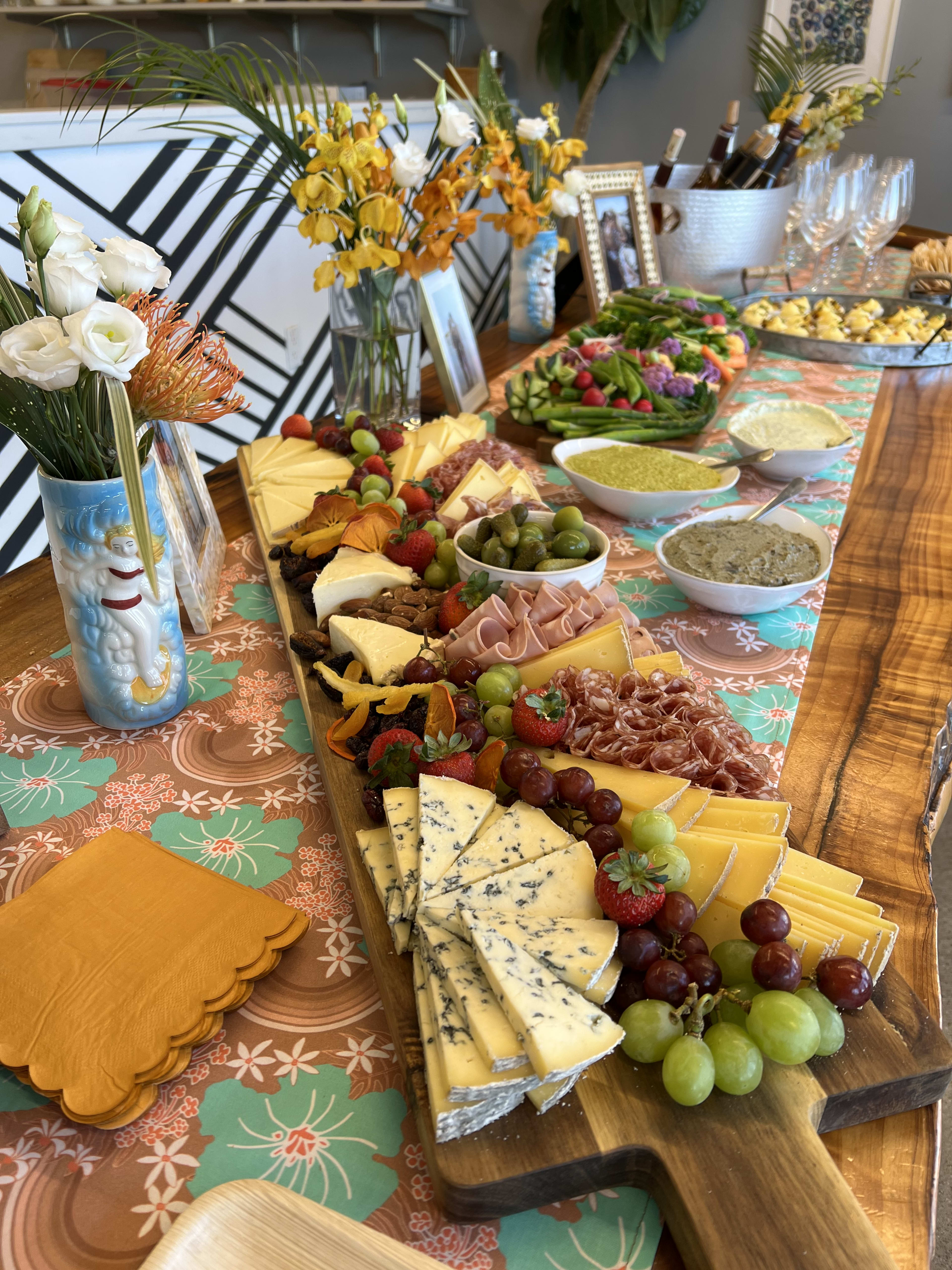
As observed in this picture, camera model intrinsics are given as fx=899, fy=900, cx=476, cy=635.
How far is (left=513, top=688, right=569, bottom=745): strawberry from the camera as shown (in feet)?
3.51

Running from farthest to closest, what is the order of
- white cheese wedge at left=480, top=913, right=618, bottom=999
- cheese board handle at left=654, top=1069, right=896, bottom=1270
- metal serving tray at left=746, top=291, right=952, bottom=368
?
metal serving tray at left=746, top=291, right=952, bottom=368
white cheese wedge at left=480, top=913, right=618, bottom=999
cheese board handle at left=654, top=1069, right=896, bottom=1270

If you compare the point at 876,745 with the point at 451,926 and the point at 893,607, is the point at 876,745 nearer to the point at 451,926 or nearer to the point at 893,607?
the point at 893,607

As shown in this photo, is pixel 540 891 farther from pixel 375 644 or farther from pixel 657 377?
pixel 657 377

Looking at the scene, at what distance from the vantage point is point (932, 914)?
101 cm

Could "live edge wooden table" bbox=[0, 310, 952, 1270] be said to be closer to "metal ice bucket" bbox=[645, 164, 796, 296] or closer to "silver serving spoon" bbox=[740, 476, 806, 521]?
"silver serving spoon" bbox=[740, 476, 806, 521]

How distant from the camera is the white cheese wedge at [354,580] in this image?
142 centimetres

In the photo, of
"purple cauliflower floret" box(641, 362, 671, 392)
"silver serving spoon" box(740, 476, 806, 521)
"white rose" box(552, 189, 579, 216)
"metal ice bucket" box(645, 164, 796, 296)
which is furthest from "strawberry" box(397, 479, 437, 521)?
"metal ice bucket" box(645, 164, 796, 296)

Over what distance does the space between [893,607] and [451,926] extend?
1.14m

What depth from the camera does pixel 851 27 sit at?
492cm

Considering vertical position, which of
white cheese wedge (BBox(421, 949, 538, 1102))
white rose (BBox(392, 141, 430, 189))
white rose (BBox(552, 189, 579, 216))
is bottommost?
white cheese wedge (BBox(421, 949, 538, 1102))

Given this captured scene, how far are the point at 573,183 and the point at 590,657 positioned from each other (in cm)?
175

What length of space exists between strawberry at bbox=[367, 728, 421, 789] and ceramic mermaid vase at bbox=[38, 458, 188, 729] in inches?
13.3

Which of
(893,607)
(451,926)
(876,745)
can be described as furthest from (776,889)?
(893,607)

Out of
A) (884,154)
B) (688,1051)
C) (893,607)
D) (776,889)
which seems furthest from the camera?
(884,154)
